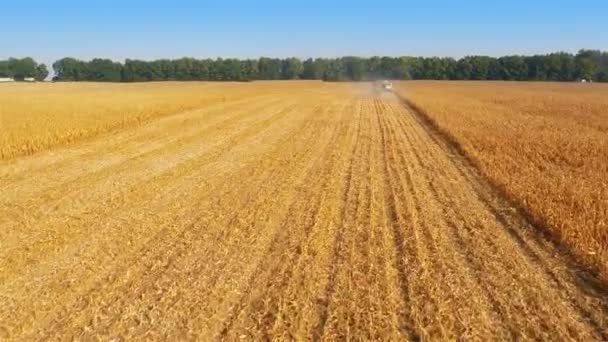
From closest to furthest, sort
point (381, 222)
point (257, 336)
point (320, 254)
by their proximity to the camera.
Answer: point (257, 336), point (320, 254), point (381, 222)

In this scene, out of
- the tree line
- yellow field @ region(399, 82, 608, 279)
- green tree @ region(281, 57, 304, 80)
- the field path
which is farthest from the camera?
green tree @ region(281, 57, 304, 80)

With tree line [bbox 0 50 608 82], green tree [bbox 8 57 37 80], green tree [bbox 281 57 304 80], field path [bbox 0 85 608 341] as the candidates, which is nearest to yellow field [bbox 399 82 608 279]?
field path [bbox 0 85 608 341]

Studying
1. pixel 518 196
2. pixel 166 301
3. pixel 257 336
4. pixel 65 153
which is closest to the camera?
pixel 257 336

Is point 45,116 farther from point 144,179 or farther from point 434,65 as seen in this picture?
point 434,65

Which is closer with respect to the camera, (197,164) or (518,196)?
(518,196)

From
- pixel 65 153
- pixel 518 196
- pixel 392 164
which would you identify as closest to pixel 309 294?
pixel 518 196

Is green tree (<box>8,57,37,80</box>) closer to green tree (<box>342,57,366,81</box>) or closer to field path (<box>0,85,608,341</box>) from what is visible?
green tree (<box>342,57,366,81</box>)
